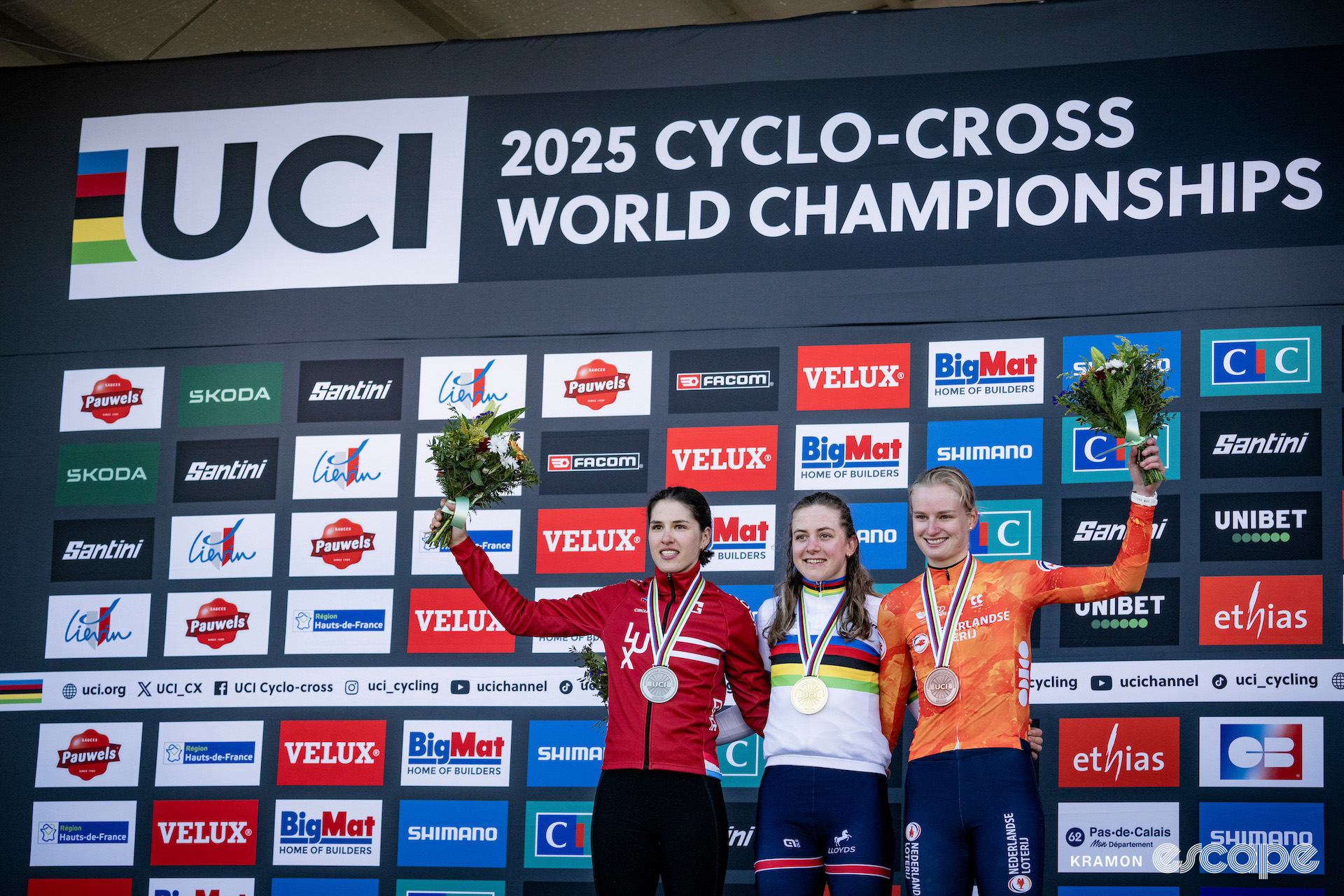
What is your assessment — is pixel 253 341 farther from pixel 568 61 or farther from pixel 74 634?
pixel 568 61

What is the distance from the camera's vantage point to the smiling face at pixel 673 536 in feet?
11.1

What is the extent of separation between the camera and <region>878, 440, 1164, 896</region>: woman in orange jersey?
2.94 meters

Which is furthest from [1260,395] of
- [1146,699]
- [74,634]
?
[74,634]

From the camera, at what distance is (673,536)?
11.1 feet

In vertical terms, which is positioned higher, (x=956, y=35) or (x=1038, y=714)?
(x=956, y=35)

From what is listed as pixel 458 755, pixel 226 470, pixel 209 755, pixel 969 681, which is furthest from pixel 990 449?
pixel 209 755

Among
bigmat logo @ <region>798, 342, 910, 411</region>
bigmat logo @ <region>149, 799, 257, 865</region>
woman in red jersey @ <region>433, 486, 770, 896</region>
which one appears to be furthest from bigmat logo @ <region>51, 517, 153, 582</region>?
bigmat logo @ <region>798, 342, 910, 411</region>

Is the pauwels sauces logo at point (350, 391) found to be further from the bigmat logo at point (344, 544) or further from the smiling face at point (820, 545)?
the smiling face at point (820, 545)

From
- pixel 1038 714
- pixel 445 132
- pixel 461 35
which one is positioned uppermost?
pixel 461 35

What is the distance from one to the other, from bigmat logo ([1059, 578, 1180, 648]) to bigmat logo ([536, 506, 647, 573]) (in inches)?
53.6

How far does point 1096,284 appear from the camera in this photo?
434 centimetres

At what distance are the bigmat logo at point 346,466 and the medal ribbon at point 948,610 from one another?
2.13m

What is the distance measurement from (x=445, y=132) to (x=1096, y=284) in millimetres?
2309

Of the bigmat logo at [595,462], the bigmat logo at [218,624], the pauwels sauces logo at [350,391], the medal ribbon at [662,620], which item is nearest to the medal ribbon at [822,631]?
the medal ribbon at [662,620]
